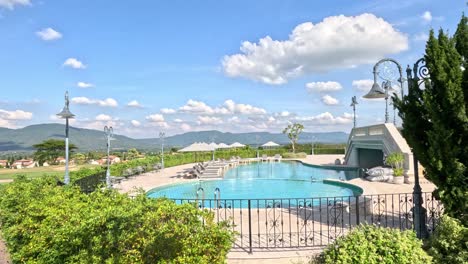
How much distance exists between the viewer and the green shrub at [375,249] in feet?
13.4

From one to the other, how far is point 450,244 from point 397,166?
1512 centimetres

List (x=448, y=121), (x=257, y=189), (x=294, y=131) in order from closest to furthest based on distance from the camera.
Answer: (x=448, y=121) < (x=257, y=189) < (x=294, y=131)

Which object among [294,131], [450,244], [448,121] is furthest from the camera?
[294,131]

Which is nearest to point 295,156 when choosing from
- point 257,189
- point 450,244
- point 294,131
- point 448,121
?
point 294,131

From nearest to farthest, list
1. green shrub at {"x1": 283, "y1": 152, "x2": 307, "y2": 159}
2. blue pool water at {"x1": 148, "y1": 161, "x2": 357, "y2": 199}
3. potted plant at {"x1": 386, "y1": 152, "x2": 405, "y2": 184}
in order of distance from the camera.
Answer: potted plant at {"x1": 386, "y1": 152, "x2": 405, "y2": 184} → blue pool water at {"x1": 148, "y1": 161, "x2": 357, "y2": 199} → green shrub at {"x1": 283, "y1": 152, "x2": 307, "y2": 159}

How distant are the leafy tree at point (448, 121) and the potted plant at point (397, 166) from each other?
458 inches

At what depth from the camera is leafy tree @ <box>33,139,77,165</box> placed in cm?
5098

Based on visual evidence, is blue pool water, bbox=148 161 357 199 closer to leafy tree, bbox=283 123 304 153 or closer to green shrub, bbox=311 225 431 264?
green shrub, bbox=311 225 431 264

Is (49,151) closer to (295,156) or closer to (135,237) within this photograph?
(295,156)

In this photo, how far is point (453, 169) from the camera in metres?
6.57

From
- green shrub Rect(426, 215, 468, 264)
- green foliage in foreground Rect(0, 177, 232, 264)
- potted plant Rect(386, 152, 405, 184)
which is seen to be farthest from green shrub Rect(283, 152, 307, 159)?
green foliage in foreground Rect(0, 177, 232, 264)

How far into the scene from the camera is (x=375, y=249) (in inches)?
164

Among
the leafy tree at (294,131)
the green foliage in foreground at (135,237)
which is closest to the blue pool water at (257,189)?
the green foliage in foreground at (135,237)

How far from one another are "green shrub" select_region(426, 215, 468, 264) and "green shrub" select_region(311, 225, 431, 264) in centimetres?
92
